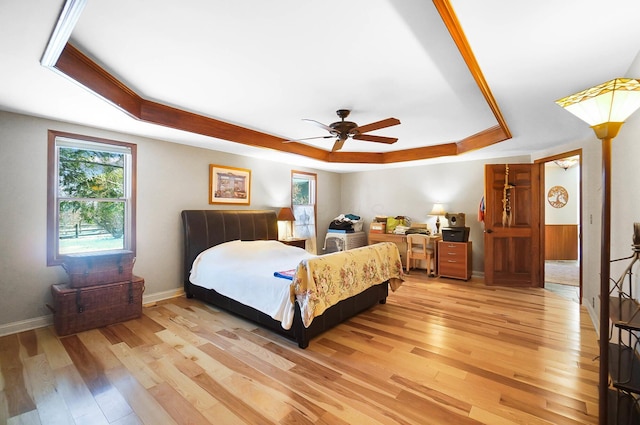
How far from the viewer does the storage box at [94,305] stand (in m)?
2.84

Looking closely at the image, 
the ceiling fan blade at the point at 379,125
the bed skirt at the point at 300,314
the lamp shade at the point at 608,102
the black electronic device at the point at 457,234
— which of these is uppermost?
the ceiling fan blade at the point at 379,125

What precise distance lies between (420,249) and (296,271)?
3.81 m

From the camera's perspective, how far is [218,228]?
4238 mm

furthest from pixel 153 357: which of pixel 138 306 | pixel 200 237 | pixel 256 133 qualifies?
pixel 256 133

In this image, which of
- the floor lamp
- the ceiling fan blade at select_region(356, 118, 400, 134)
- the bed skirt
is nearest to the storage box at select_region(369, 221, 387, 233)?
the bed skirt

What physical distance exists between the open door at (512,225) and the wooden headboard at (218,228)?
373cm

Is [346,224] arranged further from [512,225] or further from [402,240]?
[512,225]

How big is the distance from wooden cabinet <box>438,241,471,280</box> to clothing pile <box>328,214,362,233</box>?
1.91 metres

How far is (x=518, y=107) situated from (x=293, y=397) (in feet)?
10.6

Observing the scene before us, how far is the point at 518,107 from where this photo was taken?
2803 mm

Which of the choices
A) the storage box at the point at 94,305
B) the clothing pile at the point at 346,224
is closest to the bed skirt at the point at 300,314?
the storage box at the point at 94,305

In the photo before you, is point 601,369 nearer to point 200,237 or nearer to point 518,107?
point 518,107

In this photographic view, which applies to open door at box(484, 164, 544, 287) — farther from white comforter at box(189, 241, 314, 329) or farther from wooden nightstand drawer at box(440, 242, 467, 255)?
white comforter at box(189, 241, 314, 329)

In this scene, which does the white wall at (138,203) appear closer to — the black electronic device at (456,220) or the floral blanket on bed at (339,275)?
the floral blanket on bed at (339,275)
